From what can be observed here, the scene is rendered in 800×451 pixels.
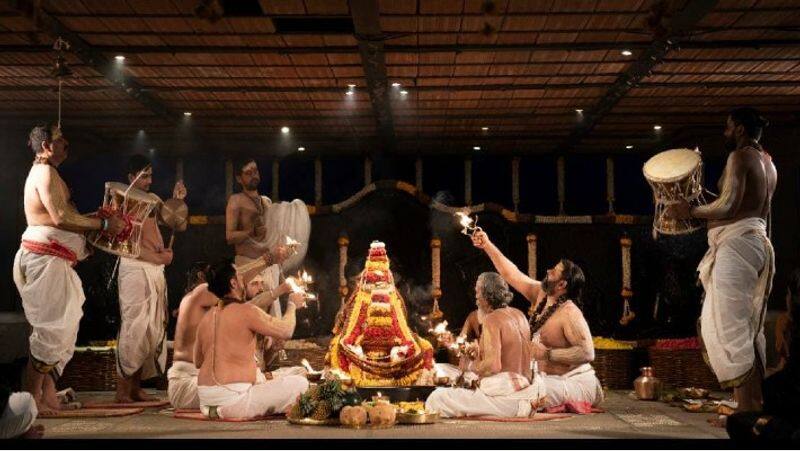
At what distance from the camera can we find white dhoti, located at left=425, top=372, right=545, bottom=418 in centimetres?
716

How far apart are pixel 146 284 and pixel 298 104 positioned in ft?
12.9

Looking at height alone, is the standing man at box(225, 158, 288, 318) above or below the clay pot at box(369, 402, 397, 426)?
above

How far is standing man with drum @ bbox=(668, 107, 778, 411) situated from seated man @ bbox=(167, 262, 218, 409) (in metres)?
4.26

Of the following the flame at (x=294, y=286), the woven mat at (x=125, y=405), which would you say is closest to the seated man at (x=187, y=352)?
the woven mat at (x=125, y=405)

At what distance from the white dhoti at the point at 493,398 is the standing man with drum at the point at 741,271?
4.75ft

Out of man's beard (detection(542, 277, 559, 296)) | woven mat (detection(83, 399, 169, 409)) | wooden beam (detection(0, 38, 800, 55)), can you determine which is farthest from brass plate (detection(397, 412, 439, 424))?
wooden beam (detection(0, 38, 800, 55))

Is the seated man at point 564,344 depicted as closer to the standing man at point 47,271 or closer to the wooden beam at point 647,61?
the wooden beam at point 647,61

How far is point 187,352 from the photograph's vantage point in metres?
8.01

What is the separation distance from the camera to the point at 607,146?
14578 millimetres

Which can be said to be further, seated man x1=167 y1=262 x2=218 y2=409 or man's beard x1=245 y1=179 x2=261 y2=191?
man's beard x1=245 y1=179 x2=261 y2=191

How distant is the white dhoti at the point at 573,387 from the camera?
25.6 feet

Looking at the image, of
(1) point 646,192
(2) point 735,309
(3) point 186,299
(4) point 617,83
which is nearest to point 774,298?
(1) point 646,192

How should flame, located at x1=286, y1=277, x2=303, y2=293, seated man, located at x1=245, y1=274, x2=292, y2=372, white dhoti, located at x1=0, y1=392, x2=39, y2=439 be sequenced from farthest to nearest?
seated man, located at x1=245, y1=274, x2=292, y2=372 → flame, located at x1=286, y1=277, x2=303, y2=293 → white dhoti, located at x1=0, y1=392, x2=39, y2=439

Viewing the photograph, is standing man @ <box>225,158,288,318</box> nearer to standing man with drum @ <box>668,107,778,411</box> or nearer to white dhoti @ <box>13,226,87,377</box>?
white dhoti @ <box>13,226,87,377</box>
